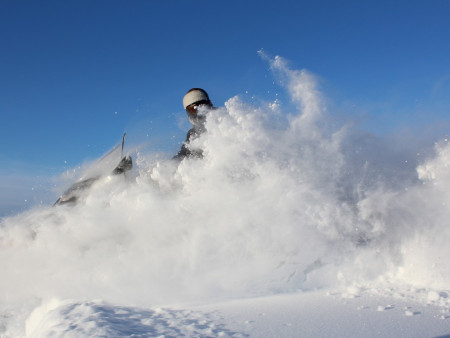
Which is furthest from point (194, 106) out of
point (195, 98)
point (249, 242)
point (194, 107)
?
point (249, 242)

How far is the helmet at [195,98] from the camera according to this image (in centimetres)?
642

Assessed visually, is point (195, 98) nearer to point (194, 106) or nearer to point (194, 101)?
point (194, 101)

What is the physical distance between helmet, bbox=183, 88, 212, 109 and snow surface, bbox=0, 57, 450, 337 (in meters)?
2.02

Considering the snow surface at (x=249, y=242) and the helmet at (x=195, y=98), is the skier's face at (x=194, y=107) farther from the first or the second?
the snow surface at (x=249, y=242)

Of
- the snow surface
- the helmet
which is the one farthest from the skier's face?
the snow surface

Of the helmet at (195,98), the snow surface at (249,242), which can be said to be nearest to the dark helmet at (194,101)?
the helmet at (195,98)

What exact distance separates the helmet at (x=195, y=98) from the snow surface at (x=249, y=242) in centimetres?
202

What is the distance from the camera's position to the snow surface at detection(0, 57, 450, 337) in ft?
8.60

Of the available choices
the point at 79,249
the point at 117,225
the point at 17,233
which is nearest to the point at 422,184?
the point at 117,225

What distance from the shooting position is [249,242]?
3.81 m

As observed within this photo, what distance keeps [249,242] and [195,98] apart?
371 centimetres

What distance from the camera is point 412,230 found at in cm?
363

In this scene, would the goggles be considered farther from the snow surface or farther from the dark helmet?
the snow surface

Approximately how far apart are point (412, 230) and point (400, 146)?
1.75 m
